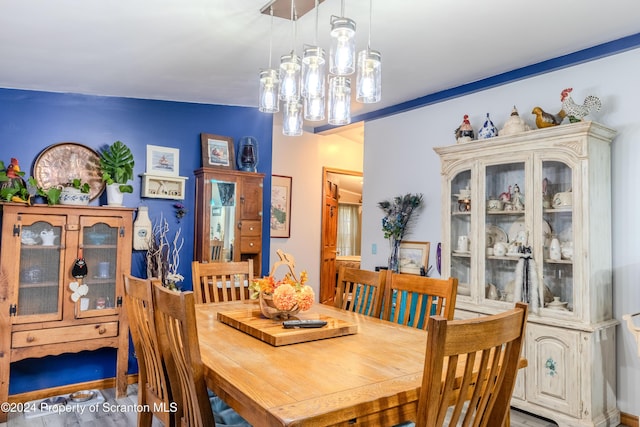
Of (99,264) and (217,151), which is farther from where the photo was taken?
(217,151)

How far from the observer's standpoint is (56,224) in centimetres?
318

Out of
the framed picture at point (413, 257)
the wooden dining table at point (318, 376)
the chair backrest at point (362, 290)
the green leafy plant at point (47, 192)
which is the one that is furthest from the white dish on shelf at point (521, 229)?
the green leafy plant at point (47, 192)

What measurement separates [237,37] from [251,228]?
6.22 ft

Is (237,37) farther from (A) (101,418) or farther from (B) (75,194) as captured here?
(A) (101,418)

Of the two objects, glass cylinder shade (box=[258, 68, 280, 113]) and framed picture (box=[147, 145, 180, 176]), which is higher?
glass cylinder shade (box=[258, 68, 280, 113])

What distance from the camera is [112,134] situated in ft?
12.1

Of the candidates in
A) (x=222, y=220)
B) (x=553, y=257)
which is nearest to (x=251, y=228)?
(x=222, y=220)

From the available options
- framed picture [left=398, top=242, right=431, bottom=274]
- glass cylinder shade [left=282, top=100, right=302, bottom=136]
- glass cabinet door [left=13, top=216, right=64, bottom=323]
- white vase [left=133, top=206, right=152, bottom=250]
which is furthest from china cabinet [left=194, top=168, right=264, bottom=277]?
glass cylinder shade [left=282, top=100, right=302, bottom=136]

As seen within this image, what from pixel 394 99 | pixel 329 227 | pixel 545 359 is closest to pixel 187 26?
pixel 394 99

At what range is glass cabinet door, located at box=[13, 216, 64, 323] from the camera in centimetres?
308

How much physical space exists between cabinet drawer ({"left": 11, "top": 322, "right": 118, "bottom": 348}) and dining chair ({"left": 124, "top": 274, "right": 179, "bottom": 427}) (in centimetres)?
133

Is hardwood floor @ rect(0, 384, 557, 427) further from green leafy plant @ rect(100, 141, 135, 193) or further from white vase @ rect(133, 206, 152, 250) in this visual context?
green leafy plant @ rect(100, 141, 135, 193)

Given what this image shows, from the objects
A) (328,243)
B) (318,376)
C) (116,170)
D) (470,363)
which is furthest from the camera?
(328,243)

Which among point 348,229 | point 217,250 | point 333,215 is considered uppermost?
point 333,215
